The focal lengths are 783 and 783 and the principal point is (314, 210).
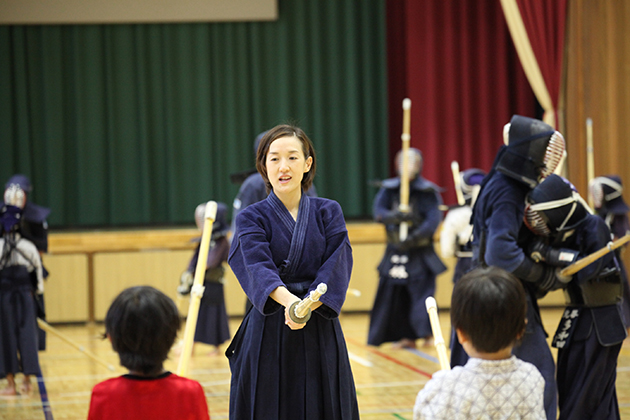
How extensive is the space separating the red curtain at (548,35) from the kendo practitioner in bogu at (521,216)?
6.20 meters

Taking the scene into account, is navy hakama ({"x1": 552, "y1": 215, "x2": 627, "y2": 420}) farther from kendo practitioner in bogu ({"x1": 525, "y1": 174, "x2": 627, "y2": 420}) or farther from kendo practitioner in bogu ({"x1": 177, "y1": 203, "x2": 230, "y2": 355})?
kendo practitioner in bogu ({"x1": 177, "y1": 203, "x2": 230, "y2": 355})

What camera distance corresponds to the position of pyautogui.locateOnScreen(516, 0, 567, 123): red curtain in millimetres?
9109

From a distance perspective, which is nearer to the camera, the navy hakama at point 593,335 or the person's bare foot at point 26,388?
the navy hakama at point 593,335

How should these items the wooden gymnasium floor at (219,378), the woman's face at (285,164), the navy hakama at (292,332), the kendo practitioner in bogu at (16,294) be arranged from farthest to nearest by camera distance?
the kendo practitioner in bogu at (16,294), the wooden gymnasium floor at (219,378), the woman's face at (285,164), the navy hakama at (292,332)

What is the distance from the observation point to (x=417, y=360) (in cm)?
609

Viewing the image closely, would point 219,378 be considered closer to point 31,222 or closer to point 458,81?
point 31,222

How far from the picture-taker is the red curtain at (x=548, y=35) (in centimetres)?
911

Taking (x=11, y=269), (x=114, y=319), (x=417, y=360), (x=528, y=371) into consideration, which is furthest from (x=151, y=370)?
(x=417, y=360)

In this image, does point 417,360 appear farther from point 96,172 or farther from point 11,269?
point 96,172

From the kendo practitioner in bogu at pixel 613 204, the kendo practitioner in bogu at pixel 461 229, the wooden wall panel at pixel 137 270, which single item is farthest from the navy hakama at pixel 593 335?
the wooden wall panel at pixel 137 270

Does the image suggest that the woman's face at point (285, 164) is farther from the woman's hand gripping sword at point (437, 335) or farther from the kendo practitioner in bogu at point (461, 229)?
the kendo practitioner in bogu at point (461, 229)

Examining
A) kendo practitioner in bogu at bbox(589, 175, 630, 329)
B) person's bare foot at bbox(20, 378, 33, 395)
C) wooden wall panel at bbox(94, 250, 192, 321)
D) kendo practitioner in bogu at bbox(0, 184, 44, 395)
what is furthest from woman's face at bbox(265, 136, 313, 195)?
wooden wall panel at bbox(94, 250, 192, 321)

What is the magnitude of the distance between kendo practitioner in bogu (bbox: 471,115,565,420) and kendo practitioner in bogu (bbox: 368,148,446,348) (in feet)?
10.5

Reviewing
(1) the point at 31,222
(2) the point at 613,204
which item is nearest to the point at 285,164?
(1) the point at 31,222
